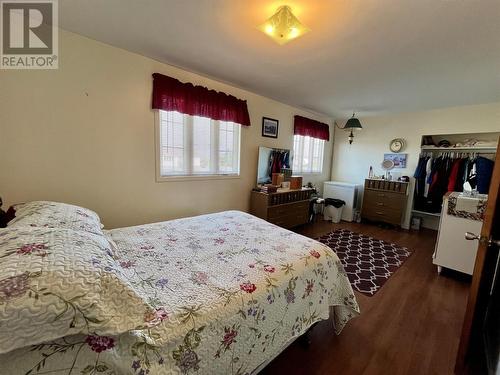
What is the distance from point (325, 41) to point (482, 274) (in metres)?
2.00

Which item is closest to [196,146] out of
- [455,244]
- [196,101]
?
[196,101]

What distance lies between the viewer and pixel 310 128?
4465mm

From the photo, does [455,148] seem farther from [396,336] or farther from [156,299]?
[156,299]

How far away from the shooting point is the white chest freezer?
14.9ft

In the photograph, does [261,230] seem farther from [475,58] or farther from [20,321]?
[475,58]

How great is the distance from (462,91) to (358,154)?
2.13 metres

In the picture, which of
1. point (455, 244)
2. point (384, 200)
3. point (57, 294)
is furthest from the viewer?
point (384, 200)

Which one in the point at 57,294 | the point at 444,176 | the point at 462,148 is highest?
the point at 462,148

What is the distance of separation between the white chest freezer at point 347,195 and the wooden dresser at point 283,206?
1104 mm

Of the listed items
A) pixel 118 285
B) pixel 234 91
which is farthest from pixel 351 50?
pixel 118 285

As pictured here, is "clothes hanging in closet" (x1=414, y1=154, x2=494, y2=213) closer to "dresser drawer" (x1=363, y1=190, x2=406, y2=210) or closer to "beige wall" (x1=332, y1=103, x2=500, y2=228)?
"beige wall" (x1=332, y1=103, x2=500, y2=228)

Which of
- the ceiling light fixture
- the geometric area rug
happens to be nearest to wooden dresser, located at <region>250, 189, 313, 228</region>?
the geometric area rug

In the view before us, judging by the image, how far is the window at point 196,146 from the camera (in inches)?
104

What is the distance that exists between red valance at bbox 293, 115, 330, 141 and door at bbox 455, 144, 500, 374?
323 cm
